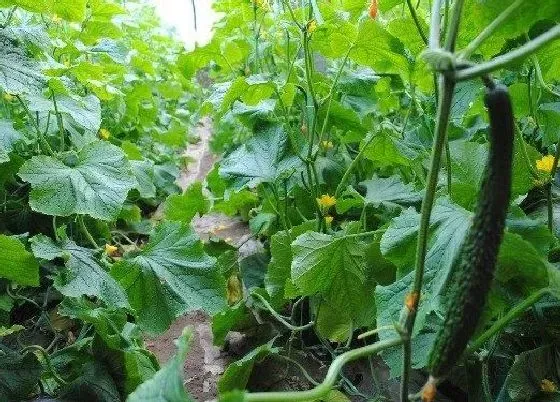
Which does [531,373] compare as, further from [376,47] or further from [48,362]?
[48,362]

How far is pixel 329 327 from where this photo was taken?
130cm

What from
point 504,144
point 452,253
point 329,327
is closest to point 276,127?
point 329,327

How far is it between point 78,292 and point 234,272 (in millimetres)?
667

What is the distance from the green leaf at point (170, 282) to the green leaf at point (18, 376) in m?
0.23

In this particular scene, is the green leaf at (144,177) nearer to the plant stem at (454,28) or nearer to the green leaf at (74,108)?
the green leaf at (74,108)

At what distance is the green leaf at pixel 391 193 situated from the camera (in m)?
1.37

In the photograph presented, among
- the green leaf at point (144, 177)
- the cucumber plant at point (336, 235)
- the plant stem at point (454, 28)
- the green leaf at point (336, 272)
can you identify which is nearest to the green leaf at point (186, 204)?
the cucumber plant at point (336, 235)

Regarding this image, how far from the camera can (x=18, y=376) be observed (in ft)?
3.38

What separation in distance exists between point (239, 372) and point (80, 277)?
40 cm

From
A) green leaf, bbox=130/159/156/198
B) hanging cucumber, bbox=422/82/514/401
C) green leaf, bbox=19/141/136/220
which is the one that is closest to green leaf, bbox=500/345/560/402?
hanging cucumber, bbox=422/82/514/401

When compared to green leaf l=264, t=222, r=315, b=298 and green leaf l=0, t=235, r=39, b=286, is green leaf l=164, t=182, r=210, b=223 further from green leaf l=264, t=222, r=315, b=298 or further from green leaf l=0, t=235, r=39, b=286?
green leaf l=0, t=235, r=39, b=286

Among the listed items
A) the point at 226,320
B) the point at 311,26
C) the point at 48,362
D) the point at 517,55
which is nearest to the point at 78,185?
the point at 48,362

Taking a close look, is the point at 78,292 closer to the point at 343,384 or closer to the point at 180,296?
the point at 180,296

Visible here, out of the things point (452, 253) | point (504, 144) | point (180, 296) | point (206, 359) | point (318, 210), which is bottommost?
point (206, 359)
